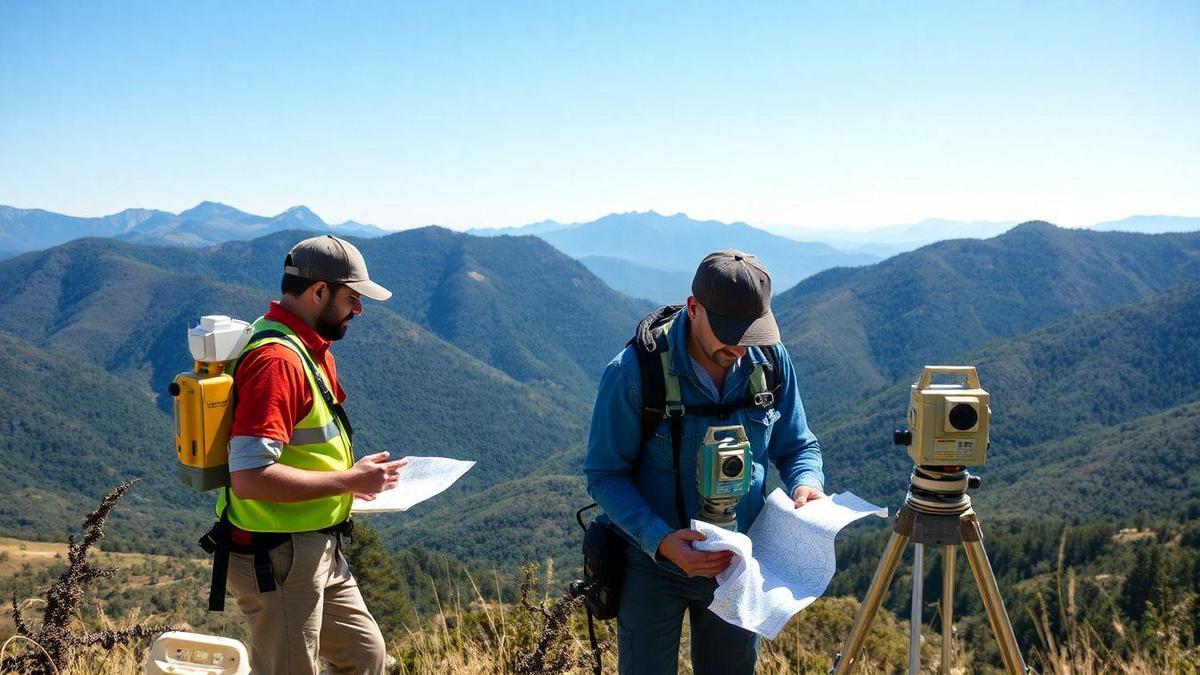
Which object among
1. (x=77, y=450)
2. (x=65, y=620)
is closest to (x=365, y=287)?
(x=65, y=620)

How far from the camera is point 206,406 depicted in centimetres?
251

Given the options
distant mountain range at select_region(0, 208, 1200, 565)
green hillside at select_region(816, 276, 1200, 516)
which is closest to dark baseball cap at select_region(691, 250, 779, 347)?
distant mountain range at select_region(0, 208, 1200, 565)

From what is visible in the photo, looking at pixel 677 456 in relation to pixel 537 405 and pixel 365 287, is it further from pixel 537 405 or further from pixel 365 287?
pixel 537 405

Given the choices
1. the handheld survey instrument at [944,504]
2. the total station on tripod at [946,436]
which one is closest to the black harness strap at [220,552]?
the handheld survey instrument at [944,504]

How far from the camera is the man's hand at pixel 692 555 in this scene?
2334 mm

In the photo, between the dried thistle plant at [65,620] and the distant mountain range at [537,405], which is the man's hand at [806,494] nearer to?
the dried thistle plant at [65,620]

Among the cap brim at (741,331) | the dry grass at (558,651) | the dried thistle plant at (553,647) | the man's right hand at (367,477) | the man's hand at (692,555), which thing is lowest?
the dry grass at (558,651)

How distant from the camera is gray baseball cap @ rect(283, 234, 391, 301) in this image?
113 inches

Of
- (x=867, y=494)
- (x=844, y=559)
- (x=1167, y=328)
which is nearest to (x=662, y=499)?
(x=844, y=559)

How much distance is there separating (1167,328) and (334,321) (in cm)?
15132

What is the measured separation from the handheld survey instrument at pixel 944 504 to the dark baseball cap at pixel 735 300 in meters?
0.52

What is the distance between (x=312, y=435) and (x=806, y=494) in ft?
5.83

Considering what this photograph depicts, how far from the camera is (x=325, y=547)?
2.78 meters

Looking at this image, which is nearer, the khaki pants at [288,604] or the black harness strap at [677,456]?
the black harness strap at [677,456]
